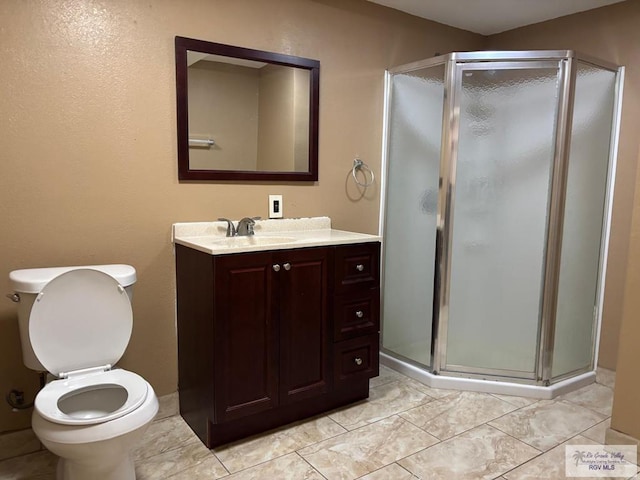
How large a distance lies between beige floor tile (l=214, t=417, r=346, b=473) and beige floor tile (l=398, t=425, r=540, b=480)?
41 cm

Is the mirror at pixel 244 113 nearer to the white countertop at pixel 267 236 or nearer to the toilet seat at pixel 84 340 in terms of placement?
the white countertop at pixel 267 236

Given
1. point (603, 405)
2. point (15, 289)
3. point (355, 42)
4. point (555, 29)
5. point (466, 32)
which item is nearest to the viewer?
point (15, 289)

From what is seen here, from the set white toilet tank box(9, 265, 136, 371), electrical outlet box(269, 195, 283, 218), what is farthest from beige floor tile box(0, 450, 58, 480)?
electrical outlet box(269, 195, 283, 218)

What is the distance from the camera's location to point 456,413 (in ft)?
7.90

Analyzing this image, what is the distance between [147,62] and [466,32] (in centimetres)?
225

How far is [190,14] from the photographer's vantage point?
2213mm

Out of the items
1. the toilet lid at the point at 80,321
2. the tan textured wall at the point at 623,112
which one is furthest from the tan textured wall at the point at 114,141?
the tan textured wall at the point at 623,112

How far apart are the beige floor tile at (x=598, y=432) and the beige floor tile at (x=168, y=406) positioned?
76.7 inches

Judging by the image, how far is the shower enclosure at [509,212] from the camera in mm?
2537

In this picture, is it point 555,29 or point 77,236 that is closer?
point 77,236

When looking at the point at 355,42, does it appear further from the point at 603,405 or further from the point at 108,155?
the point at 603,405

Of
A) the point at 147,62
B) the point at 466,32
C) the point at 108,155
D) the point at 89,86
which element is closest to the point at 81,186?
the point at 108,155

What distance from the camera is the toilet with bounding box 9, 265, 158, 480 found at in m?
1.57

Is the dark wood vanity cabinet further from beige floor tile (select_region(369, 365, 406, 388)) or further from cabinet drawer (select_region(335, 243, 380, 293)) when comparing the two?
beige floor tile (select_region(369, 365, 406, 388))
